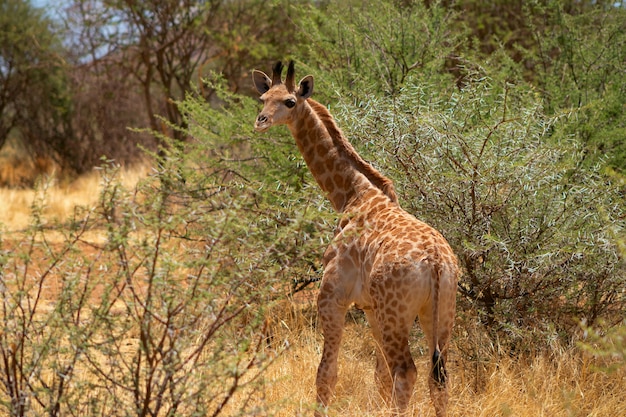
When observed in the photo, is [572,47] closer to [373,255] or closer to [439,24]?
[439,24]

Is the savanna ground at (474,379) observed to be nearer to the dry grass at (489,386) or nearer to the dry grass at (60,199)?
the dry grass at (489,386)

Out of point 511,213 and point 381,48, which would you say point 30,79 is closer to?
point 381,48

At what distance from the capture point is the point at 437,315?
402 centimetres

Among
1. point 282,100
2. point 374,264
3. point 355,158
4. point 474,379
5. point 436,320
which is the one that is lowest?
point 474,379

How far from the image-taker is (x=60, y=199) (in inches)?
542

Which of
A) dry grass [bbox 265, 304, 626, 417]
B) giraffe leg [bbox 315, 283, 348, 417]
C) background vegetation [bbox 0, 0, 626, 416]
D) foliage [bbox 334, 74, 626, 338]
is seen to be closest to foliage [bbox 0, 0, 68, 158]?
background vegetation [bbox 0, 0, 626, 416]

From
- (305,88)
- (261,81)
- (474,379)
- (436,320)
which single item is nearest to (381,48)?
(261,81)

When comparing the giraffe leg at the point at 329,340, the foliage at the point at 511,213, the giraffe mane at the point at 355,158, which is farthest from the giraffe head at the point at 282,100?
the giraffe leg at the point at 329,340

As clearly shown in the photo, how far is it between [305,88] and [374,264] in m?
1.51

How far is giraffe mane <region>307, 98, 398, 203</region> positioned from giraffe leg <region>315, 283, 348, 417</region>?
728 mm

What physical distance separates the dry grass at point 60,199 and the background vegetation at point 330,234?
162 cm

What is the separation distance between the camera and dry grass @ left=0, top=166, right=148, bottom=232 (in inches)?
490

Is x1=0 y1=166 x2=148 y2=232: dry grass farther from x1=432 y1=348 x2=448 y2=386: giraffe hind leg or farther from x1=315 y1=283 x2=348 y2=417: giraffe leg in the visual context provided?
x1=432 y1=348 x2=448 y2=386: giraffe hind leg

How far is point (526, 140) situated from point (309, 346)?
6.56ft
